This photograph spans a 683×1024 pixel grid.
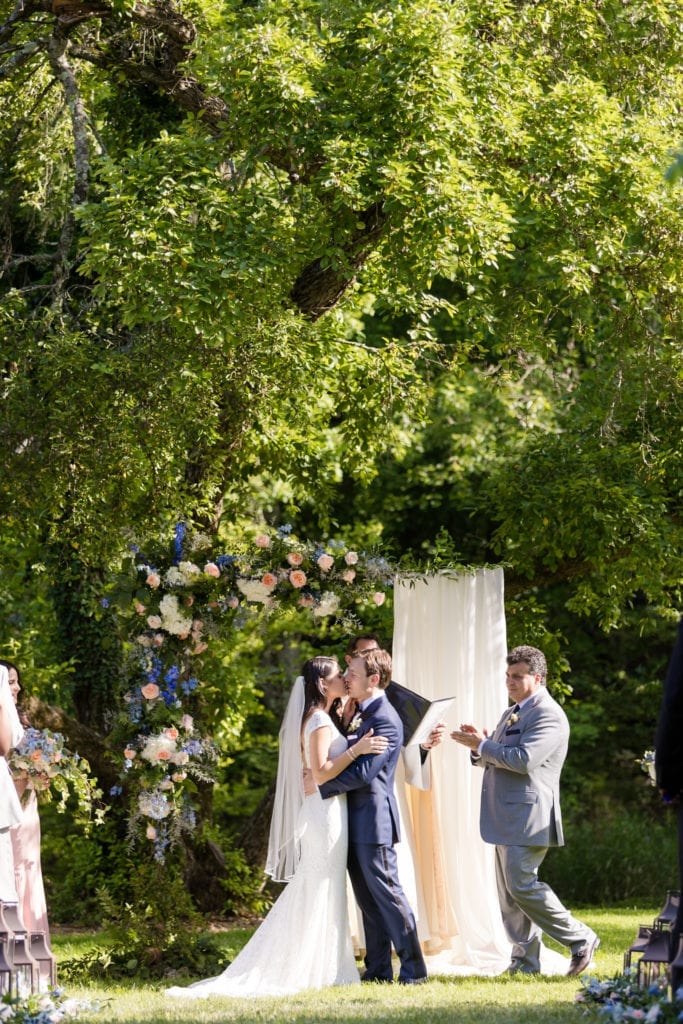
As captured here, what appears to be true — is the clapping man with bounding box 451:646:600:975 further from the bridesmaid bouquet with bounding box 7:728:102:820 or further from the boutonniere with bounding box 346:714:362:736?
the bridesmaid bouquet with bounding box 7:728:102:820

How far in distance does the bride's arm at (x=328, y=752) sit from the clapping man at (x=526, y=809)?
0.64 m

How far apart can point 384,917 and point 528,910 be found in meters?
0.80

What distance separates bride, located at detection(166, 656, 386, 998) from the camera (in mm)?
7137

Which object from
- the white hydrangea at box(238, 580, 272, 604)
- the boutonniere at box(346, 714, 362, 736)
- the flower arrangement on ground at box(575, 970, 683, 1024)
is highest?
the white hydrangea at box(238, 580, 272, 604)

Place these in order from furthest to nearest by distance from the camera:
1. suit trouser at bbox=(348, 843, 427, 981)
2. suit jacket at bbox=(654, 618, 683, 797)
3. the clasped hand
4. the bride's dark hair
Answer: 1. the clasped hand
2. the bride's dark hair
3. suit trouser at bbox=(348, 843, 427, 981)
4. suit jacket at bbox=(654, 618, 683, 797)

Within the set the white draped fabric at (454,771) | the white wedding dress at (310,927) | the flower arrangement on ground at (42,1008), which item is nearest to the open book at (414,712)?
the white draped fabric at (454,771)

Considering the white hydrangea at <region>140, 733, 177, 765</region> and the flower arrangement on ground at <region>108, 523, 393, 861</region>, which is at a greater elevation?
the flower arrangement on ground at <region>108, 523, 393, 861</region>

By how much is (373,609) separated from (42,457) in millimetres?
5389

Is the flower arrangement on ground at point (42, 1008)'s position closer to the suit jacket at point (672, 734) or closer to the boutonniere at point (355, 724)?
the boutonniere at point (355, 724)

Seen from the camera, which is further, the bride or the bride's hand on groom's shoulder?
the bride's hand on groom's shoulder

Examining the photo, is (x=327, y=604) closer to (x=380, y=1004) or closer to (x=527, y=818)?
(x=527, y=818)

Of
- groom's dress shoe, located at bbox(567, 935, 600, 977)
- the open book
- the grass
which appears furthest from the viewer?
the open book

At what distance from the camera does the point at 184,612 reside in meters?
8.20

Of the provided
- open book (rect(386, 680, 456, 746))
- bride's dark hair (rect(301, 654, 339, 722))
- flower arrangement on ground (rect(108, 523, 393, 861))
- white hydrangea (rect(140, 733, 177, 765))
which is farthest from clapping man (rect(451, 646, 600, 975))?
white hydrangea (rect(140, 733, 177, 765))
